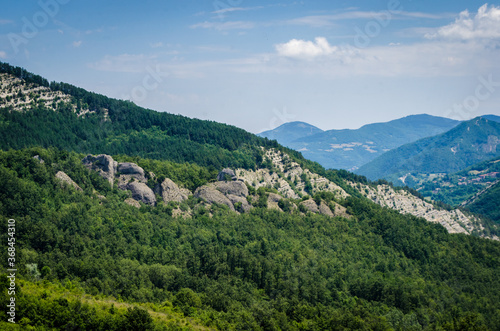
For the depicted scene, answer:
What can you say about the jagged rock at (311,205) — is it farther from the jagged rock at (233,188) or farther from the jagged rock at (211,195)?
the jagged rock at (211,195)

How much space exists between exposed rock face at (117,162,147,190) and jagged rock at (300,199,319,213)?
5222 centimetres

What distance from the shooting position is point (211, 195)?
5037 inches

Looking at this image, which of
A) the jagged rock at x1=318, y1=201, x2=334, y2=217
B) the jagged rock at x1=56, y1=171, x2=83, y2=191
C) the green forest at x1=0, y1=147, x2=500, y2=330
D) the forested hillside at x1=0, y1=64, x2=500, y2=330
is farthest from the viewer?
the jagged rock at x1=318, y1=201, x2=334, y2=217

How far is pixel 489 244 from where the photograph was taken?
470 ft

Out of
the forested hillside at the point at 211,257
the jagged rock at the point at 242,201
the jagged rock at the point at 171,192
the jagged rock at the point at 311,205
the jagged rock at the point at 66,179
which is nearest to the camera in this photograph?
the forested hillside at the point at 211,257

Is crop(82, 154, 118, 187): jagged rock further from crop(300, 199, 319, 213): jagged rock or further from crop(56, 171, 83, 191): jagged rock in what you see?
crop(300, 199, 319, 213): jagged rock

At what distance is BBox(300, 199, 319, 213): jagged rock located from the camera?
140875 millimetres

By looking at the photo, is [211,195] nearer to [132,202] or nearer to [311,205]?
[132,202]

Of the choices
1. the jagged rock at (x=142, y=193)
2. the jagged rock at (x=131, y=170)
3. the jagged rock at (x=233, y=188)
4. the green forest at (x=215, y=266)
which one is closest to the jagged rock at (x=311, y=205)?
the green forest at (x=215, y=266)

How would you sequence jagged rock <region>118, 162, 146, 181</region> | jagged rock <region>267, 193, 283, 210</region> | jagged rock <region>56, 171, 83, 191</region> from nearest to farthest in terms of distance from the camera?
jagged rock <region>56, 171, 83, 191</region> → jagged rock <region>118, 162, 146, 181</region> → jagged rock <region>267, 193, 283, 210</region>

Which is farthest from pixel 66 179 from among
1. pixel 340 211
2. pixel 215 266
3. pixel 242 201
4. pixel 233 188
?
pixel 340 211

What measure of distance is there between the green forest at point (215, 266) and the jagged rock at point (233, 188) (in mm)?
6234

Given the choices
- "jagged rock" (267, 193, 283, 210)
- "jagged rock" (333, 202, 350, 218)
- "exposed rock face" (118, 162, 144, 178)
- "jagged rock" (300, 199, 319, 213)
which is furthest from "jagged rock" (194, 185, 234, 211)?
"jagged rock" (333, 202, 350, 218)

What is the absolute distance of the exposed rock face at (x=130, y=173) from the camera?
12206cm
